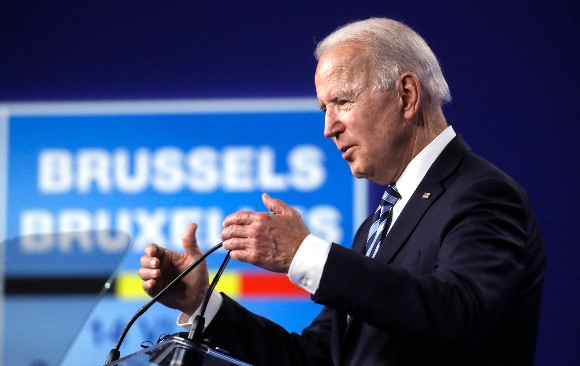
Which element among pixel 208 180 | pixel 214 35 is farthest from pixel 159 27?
pixel 208 180

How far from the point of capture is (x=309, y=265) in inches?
49.9

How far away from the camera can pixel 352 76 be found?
174cm

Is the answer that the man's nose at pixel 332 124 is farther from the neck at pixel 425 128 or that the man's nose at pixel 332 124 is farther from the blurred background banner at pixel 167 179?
the blurred background banner at pixel 167 179

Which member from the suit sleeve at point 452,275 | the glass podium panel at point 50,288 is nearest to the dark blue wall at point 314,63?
the glass podium panel at point 50,288

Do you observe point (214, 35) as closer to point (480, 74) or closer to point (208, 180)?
point (208, 180)

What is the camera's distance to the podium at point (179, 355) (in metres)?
1.07

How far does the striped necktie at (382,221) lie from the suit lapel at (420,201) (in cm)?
10

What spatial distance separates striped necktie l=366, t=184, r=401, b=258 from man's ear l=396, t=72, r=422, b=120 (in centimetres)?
18

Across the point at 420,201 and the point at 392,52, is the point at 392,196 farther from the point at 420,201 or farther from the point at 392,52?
the point at 392,52

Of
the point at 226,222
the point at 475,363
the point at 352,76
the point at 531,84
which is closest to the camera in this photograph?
the point at 226,222

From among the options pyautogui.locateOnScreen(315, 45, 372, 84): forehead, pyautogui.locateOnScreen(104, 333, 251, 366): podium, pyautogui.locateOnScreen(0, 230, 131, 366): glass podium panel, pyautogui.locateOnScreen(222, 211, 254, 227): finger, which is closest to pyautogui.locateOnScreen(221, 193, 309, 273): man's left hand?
pyautogui.locateOnScreen(222, 211, 254, 227): finger

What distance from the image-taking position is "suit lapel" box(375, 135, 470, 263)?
5.16 ft

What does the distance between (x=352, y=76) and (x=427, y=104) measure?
203 millimetres

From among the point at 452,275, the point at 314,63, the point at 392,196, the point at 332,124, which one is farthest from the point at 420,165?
the point at 314,63
